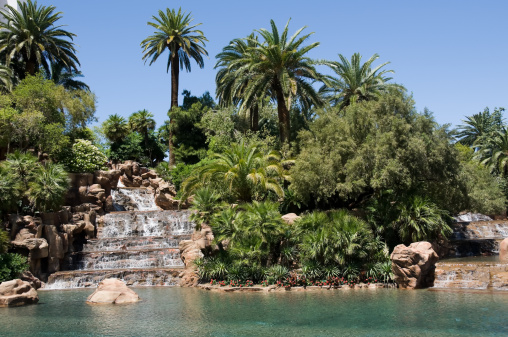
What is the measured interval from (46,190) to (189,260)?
926cm

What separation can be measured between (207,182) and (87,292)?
8633mm

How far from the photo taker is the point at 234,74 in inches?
1313

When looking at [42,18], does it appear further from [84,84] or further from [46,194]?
[46,194]

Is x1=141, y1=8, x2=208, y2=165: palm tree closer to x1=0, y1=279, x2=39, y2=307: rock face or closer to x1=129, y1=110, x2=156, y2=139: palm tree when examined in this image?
x1=129, y1=110, x2=156, y2=139: palm tree

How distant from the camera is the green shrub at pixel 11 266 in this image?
19.9 m

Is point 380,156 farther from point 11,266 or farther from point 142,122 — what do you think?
point 142,122

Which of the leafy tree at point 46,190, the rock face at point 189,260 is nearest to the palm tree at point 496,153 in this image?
the rock face at point 189,260

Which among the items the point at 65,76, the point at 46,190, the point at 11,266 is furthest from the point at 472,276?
the point at 65,76

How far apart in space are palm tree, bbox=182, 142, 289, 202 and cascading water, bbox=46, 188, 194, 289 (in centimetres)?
335

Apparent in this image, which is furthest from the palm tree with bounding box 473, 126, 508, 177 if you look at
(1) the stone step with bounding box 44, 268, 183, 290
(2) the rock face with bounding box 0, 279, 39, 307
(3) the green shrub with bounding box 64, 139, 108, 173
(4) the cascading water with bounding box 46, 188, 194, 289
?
(2) the rock face with bounding box 0, 279, 39, 307

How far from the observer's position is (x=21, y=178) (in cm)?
2684

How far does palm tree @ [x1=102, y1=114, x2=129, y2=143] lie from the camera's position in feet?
151

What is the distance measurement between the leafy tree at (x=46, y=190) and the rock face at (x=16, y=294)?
342 inches

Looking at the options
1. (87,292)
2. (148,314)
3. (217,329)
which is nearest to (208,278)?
(87,292)
